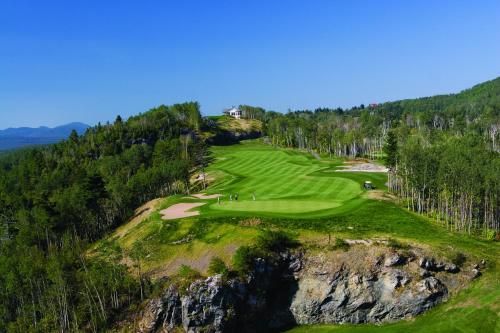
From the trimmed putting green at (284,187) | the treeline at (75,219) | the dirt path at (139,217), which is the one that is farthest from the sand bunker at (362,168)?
the dirt path at (139,217)

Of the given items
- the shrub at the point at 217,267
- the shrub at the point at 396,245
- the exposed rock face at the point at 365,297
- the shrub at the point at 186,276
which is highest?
the shrub at the point at 396,245

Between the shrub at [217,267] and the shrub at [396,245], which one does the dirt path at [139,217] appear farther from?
the shrub at [396,245]

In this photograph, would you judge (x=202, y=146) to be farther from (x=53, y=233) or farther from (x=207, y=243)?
(x=207, y=243)

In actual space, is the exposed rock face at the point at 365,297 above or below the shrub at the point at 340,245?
below

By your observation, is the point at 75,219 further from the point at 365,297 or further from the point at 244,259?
the point at 365,297

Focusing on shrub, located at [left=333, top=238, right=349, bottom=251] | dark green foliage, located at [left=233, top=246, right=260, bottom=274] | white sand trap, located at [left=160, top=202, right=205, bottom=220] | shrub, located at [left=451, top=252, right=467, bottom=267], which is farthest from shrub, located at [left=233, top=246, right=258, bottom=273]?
shrub, located at [left=451, top=252, right=467, bottom=267]

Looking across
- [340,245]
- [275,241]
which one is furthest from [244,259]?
[340,245]
